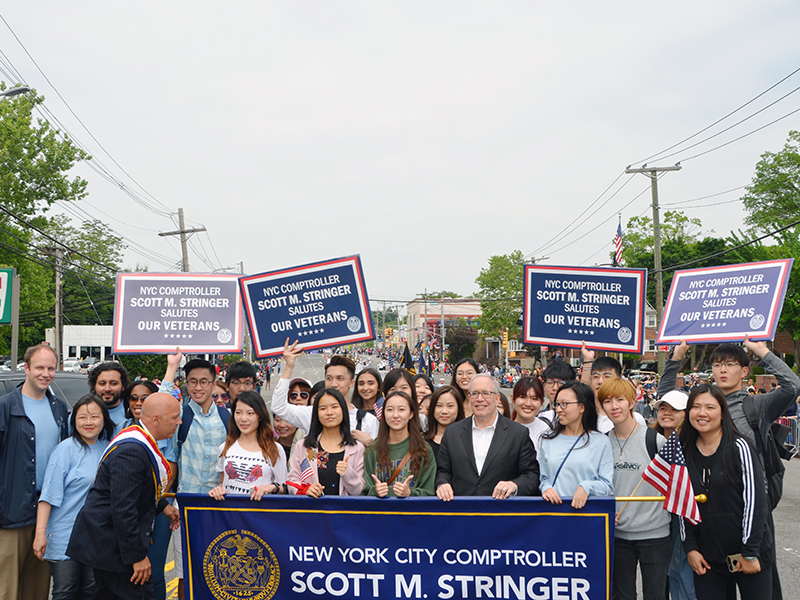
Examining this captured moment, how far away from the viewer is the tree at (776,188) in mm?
54500

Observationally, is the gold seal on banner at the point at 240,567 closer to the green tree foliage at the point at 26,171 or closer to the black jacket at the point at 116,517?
the black jacket at the point at 116,517

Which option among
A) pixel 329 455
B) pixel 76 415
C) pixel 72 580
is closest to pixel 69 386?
pixel 76 415

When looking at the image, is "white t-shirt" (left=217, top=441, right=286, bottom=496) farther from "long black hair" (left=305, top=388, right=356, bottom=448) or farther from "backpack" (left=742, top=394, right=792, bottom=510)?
"backpack" (left=742, top=394, right=792, bottom=510)

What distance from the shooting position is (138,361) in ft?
96.2

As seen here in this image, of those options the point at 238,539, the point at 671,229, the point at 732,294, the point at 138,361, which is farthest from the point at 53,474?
the point at 671,229

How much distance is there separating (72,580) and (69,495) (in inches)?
22.2

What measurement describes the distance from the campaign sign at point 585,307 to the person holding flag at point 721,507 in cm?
223

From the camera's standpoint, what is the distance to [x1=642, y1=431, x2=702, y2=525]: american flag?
3953 mm

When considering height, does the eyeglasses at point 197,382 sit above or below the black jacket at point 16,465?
above

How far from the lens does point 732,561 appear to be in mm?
3973

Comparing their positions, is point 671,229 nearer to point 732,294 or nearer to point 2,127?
point 2,127

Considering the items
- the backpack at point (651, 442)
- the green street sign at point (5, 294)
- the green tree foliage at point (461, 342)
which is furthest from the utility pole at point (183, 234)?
the green tree foliage at point (461, 342)

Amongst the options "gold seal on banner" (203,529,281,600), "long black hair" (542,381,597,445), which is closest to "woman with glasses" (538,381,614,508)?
"long black hair" (542,381,597,445)

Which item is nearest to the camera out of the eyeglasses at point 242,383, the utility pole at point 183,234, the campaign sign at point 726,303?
the campaign sign at point 726,303
